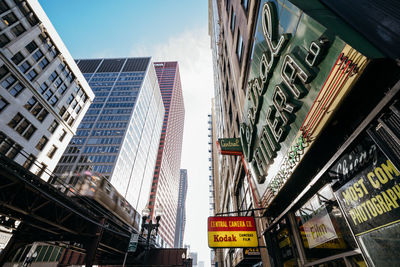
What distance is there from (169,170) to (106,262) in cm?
12661

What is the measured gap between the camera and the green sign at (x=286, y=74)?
3774mm

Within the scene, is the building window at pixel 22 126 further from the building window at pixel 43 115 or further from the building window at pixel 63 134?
the building window at pixel 63 134

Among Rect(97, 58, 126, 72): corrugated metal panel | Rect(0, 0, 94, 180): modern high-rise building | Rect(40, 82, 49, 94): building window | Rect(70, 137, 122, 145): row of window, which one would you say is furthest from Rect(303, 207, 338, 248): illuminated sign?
Rect(97, 58, 126, 72): corrugated metal panel

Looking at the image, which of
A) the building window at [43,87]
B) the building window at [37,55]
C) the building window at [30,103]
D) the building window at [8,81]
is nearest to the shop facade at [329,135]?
the building window at [8,81]

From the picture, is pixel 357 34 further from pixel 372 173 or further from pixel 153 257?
pixel 153 257

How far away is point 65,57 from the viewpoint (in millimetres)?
39500

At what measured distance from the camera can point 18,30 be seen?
29828mm

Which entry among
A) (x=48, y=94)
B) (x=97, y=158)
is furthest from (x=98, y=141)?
(x=48, y=94)

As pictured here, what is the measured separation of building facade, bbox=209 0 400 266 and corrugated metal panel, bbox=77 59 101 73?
129920mm

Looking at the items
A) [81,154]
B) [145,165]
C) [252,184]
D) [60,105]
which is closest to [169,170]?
[145,165]

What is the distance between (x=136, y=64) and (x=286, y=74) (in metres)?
124

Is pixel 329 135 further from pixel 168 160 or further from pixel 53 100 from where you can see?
pixel 168 160

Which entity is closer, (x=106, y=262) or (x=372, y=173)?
(x=372, y=173)

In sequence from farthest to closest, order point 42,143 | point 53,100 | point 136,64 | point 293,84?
point 136,64 → point 53,100 → point 42,143 → point 293,84
